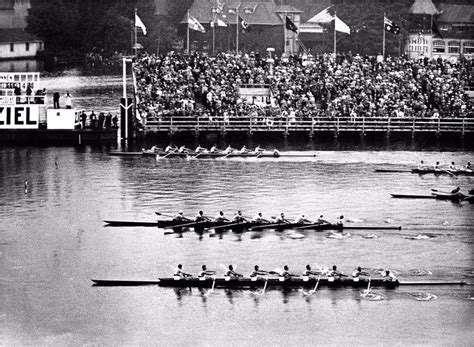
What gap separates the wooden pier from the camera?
3268 inches

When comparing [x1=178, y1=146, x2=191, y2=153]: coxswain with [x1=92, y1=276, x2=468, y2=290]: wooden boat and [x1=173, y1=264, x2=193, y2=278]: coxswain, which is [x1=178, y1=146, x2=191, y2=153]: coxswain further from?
[x1=92, y1=276, x2=468, y2=290]: wooden boat

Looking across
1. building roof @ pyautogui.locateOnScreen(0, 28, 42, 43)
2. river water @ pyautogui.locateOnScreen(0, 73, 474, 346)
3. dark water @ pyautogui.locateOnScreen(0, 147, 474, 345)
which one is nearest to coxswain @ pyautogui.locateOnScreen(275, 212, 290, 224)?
river water @ pyautogui.locateOnScreen(0, 73, 474, 346)

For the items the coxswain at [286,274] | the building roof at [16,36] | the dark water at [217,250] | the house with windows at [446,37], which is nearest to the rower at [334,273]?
the dark water at [217,250]

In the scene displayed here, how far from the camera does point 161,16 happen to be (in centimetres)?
11988

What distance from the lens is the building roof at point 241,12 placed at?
375 ft

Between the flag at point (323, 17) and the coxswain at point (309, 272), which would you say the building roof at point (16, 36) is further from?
the coxswain at point (309, 272)

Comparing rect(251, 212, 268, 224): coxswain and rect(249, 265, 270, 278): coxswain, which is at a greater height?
rect(251, 212, 268, 224): coxswain

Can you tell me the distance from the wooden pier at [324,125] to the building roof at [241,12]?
3144 cm

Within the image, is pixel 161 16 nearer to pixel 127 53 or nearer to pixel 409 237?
pixel 127 53

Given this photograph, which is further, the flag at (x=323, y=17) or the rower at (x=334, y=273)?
the flag at (x=323, y=17)

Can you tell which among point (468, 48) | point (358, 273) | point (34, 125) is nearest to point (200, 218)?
point (358, 273)

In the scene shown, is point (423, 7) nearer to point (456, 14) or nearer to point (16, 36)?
point (456, 14)

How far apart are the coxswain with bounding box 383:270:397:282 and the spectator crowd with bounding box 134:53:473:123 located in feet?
115

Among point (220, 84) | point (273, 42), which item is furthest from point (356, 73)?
point (273, 42)
